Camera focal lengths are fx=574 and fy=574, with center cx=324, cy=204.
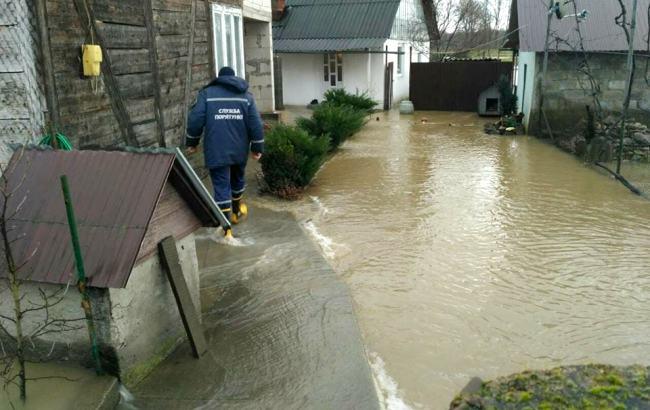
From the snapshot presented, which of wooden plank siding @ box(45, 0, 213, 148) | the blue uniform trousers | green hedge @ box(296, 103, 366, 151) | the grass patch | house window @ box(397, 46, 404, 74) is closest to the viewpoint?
the grass patch

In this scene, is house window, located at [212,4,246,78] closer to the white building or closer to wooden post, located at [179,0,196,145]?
wooden post, located at [179,0,196,145]

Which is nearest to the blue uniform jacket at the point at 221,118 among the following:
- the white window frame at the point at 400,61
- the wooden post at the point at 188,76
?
the wooden post at the point at 188,76

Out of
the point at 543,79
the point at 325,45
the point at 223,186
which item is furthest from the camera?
the point at 325,45

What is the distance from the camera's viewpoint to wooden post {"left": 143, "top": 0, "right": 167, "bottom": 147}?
7.14m

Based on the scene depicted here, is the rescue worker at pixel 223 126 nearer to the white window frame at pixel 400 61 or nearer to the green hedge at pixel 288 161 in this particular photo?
the green hedge at pixel 288 161

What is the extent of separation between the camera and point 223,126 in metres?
6.59

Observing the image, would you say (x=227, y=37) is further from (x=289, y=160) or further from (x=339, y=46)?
(x=339, y=46)

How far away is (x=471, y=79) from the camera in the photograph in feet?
71.9

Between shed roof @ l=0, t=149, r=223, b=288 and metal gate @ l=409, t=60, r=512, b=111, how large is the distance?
1971 cm

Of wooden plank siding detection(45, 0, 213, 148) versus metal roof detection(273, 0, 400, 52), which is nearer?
wooden plank siding detection(45, 0, 213, 148)


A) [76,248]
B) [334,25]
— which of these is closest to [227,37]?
[76,248]

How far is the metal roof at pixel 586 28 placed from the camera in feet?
47.5

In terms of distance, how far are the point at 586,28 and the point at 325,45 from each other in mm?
9535

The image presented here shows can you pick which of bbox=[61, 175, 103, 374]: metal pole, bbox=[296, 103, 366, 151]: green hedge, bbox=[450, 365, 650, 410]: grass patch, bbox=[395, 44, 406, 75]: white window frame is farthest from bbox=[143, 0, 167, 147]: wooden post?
bbox=[395, 44, 406, 75]: white window frame
